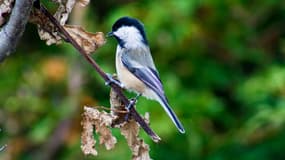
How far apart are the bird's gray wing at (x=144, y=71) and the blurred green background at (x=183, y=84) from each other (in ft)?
4.43

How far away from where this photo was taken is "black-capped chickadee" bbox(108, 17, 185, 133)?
2173 millimetres

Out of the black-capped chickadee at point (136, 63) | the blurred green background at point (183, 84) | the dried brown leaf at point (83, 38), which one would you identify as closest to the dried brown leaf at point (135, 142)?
the dried brown leaf at point (83, 38)

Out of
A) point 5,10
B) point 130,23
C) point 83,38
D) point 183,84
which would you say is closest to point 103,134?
point 83,38

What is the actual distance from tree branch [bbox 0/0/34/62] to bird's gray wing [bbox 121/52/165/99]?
1.20 metres

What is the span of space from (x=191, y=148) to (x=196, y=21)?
76 cm

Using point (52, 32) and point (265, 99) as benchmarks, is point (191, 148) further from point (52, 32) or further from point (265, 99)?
point (52, 32)

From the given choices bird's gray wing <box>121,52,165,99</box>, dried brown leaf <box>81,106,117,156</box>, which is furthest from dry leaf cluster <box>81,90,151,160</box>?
bird's gray wing <box>121,52,165,99</box>

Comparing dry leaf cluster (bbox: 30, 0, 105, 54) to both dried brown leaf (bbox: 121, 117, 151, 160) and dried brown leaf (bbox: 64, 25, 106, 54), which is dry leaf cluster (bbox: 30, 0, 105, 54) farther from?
dried brown leaf (bbox: 121, 117, 151, 160)

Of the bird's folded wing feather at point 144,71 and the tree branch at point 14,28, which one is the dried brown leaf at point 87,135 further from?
the bird's folded wing feather at point 144,71

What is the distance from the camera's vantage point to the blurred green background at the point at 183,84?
3941 millimetres

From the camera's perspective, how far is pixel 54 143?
171 inches

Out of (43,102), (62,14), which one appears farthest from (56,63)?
(62,14)

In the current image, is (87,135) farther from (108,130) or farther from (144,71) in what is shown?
(144,71)

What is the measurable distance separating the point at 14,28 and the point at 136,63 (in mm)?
1360
